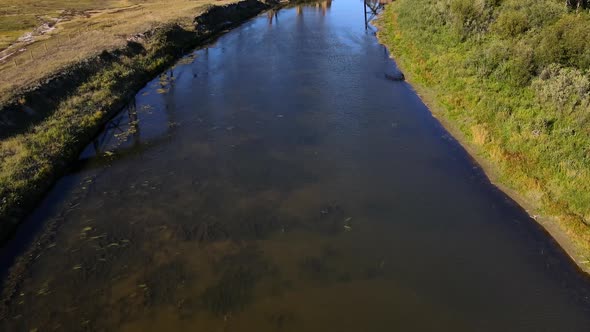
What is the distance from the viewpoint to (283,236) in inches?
649

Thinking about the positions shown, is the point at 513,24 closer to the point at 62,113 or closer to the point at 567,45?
the point at 567,45

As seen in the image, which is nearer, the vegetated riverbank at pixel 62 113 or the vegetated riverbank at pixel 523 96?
the vegetated riverbank at pixel 523 96

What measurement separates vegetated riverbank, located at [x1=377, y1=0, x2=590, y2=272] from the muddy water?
121 cm

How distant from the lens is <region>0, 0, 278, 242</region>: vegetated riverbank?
719 inches

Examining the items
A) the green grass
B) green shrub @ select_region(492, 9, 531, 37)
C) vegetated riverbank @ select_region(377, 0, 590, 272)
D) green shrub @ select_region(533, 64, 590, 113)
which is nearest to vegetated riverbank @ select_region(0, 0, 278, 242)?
the green grass

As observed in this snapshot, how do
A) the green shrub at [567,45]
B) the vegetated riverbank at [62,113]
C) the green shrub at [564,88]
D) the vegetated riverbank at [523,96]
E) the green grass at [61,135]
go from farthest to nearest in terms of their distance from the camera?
the green shrub at [567,45] < the green shrub at [564,88] < the vegetated riverbank at [62,113] < the green grass at [61,135] < the vegetated riverbank at [523,96]

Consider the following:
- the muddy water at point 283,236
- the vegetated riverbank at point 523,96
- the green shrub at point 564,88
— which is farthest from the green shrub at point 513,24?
the muddy water at point 283,236

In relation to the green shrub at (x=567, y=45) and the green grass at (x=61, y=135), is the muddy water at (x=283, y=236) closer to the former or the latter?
the green grass at (x=61, y=135)

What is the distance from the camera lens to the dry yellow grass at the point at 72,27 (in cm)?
2943

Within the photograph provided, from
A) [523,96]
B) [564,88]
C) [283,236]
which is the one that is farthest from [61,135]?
[564,88]

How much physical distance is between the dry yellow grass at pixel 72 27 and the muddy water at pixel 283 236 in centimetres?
898

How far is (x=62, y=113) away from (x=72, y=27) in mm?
26938

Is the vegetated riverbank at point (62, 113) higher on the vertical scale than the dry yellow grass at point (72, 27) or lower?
lower

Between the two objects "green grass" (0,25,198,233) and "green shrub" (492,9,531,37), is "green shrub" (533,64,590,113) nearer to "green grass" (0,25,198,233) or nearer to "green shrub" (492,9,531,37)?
"green shrub" (492,9,531,37)
